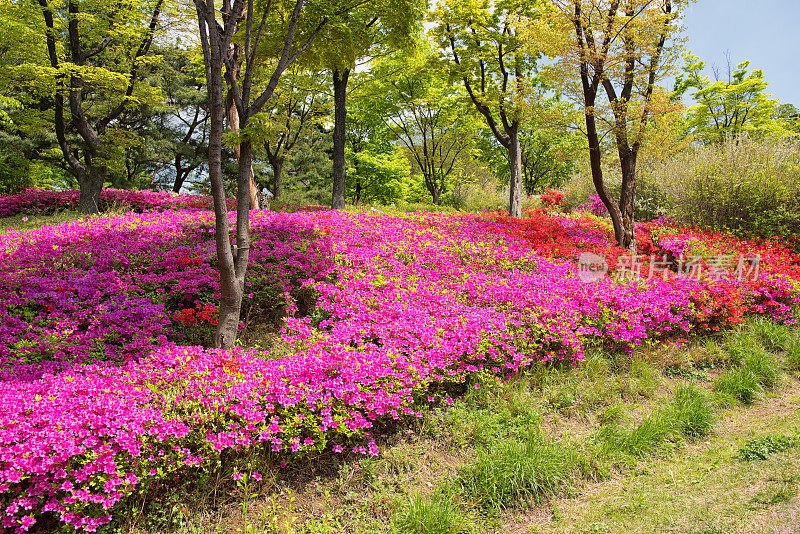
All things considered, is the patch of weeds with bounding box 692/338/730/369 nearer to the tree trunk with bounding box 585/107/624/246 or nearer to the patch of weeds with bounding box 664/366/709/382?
the patch of weeds with bounding box 664/366/709/382

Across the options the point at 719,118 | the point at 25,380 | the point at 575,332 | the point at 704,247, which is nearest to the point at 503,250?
the point at 575,332

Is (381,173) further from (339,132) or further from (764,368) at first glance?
(764,368)

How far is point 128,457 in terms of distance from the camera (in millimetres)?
2473

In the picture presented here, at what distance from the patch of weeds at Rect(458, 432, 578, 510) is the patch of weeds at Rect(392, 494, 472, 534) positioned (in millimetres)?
297

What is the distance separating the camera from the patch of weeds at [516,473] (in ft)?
9.64

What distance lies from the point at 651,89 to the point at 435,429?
9426mm

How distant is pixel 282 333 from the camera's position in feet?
15.8

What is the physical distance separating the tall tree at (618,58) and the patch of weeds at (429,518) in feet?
27.8

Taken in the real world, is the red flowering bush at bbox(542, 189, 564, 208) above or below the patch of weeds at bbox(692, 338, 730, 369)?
above

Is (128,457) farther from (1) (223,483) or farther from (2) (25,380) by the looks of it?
(2) (25,380)

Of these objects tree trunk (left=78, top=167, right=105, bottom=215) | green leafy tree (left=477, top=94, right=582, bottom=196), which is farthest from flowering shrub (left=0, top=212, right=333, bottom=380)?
green leafy tree (left=477, top=94, right=582, bottom=196)

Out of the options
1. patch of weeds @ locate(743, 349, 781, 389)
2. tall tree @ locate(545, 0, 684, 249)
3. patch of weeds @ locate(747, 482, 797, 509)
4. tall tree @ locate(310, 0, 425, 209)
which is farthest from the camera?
tall tree @ locate(545, 0, 684, 249)

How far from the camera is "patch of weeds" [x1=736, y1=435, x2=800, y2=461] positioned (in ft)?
11.0

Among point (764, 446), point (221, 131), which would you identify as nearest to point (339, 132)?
point (221, 131)
